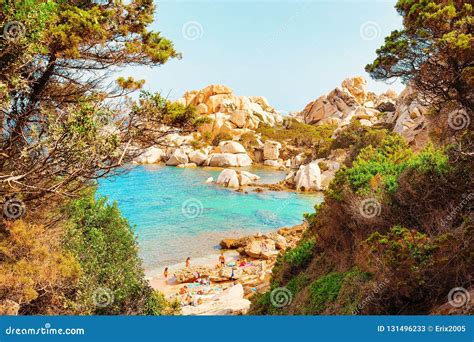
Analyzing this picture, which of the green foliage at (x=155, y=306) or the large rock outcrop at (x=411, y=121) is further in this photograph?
the large rock outcrop at (x=411, y=121)

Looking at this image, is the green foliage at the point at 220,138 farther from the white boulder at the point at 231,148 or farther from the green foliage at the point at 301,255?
the green foliage at the point at 301,255

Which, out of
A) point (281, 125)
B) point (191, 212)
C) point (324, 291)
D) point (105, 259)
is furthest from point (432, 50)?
point (281, 125)

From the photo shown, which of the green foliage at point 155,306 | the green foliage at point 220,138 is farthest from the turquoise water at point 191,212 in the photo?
the green foliage at point 220,138

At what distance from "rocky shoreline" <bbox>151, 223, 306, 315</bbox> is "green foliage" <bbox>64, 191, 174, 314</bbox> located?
3374mm

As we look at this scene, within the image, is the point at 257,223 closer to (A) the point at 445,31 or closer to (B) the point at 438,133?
(B) the point at 438,133

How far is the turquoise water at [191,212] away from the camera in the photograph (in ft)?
96.9

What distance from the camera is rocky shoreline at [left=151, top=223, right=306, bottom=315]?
56.0ft

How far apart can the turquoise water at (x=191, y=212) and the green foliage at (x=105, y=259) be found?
1284cm

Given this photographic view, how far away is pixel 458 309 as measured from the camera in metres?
6.11

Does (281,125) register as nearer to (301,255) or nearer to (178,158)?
(178,158)

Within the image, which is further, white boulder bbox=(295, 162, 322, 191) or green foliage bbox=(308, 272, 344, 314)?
white boulder bbox=(295, 162, 322, 191)

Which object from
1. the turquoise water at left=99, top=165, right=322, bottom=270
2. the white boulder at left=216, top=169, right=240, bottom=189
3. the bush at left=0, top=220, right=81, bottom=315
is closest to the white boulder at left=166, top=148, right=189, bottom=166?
the turquoise water at left=99, top=165, right=322, bottom=270

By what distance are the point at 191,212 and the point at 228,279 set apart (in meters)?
16.0

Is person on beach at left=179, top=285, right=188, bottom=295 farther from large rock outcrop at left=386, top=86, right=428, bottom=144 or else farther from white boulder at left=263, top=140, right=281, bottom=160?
white boulder at left=263, top=140, right=281, bottom=160
